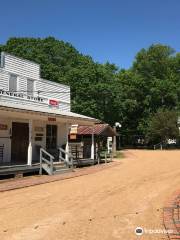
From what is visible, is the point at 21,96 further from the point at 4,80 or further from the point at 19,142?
the point at 19,142

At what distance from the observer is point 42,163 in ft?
62.1

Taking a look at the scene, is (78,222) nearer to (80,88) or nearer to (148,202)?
(148,202)

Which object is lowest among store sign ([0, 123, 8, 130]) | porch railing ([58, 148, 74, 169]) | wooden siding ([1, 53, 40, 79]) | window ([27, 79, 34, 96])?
porch railing ([58, 148, 74, 169])

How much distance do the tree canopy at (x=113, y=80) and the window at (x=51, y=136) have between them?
79.8 feet

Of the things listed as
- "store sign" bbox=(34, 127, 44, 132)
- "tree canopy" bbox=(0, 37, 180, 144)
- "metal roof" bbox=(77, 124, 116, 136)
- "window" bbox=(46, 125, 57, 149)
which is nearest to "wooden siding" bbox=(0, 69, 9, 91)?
"store sign" bbox=(34, 127, 44, 132)

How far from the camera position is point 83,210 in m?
9.93

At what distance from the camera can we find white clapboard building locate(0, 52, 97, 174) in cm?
1884

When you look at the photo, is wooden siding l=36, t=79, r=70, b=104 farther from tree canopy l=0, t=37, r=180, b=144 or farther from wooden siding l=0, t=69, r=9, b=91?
tree canopy l=0, t=37, r=180, b=144

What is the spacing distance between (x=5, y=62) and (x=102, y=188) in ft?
36.3

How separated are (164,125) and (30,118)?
35241 mm

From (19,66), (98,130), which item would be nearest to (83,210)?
(19,66)

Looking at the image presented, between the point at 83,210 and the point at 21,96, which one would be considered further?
the point at 21,96

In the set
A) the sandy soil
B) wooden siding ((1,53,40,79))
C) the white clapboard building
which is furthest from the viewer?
wooden siding ((1,53,40,79))

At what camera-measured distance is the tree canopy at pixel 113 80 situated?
162 feet
